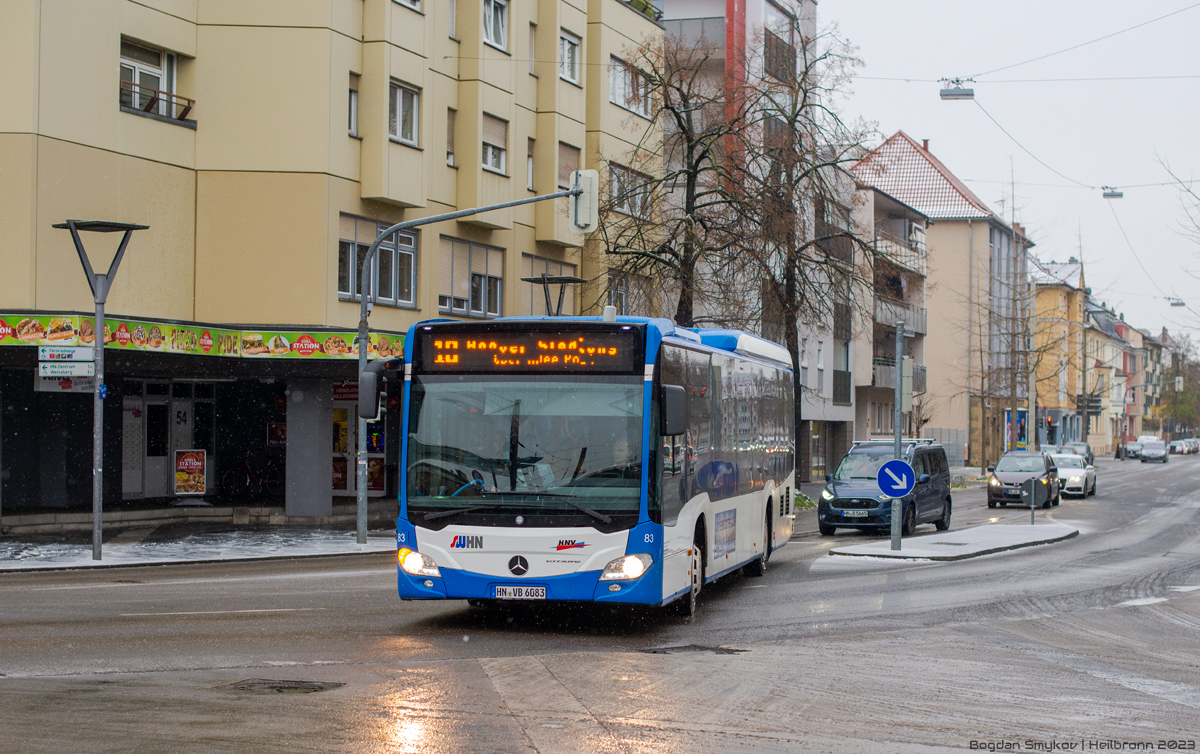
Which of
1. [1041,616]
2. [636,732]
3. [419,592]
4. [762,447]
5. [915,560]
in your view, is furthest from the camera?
[915,560]

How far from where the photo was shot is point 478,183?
33000 mm

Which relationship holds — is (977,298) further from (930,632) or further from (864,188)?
(930,632)

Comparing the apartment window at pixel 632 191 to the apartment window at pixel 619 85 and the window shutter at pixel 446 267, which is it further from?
the window shutter at pixel 446 267

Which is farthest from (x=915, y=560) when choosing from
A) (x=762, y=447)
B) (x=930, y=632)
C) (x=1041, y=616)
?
(x=930, y=632)

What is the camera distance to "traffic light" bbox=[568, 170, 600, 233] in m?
21.3

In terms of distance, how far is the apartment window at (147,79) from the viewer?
26.8 metres

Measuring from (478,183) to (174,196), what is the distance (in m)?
8.03

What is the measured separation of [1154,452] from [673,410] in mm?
96861

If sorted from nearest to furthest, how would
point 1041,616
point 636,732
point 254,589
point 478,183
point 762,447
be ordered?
point 636,732, point 1041,616, point 254,589, point 762,447, point 478,183

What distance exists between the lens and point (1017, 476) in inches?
1599

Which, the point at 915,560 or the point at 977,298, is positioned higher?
the point at 977,298

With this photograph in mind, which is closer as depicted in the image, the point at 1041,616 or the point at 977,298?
the point at 1041,616

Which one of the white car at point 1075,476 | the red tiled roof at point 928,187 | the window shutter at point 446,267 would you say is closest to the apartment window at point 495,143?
the window shutter at point 446,267

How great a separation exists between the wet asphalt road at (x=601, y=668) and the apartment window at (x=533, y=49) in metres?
22.0
